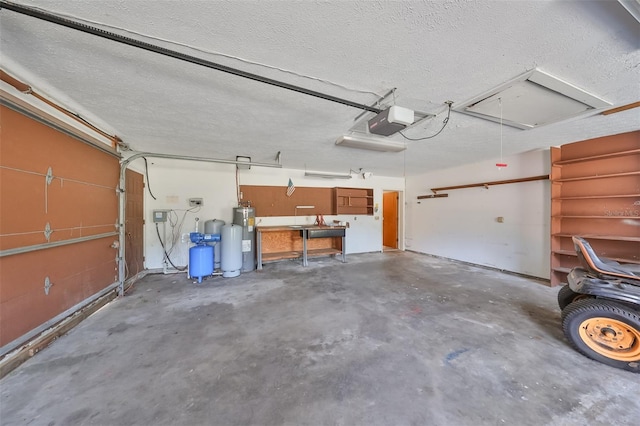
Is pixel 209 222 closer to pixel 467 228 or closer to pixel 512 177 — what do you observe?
pixel 467 228

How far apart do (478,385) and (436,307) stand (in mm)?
1384

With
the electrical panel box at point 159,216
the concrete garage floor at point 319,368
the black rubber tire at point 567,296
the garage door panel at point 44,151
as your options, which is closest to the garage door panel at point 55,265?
the concrete garage floor at point 319,368

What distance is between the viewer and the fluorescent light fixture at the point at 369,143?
133 inches

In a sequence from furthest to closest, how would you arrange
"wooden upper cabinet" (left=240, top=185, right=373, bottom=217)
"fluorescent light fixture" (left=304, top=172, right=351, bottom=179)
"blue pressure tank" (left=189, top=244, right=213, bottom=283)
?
"fluorescent light fixture" (left=304, top=172, right=351, bottom=179) < "wooden upper cabinet" (left=240, top=185, right=373, bottom=217) < "blue pressure tank" (left=189, top=244, right=213, bottom=283)

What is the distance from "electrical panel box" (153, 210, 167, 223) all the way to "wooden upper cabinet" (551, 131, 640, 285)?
721cm

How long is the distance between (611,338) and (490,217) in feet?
11.4

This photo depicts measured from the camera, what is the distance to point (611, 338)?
1938 millimetres

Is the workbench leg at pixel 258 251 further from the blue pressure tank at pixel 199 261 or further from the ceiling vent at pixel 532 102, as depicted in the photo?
the ceiling vent at pixel 532 102

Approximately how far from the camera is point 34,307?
199cm

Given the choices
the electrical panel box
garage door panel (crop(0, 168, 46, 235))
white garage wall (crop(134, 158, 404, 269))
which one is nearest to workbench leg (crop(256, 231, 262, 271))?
white garage wall (crop(134, 158, 404, 269))

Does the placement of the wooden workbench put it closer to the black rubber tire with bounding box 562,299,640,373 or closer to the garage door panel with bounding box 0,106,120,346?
the garage door panel with bounding box 0,106,120,346

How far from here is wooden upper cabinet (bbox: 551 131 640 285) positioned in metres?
3.17

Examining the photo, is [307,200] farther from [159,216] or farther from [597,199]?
[597,199]

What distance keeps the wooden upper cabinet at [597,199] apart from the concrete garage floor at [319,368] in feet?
4.08
